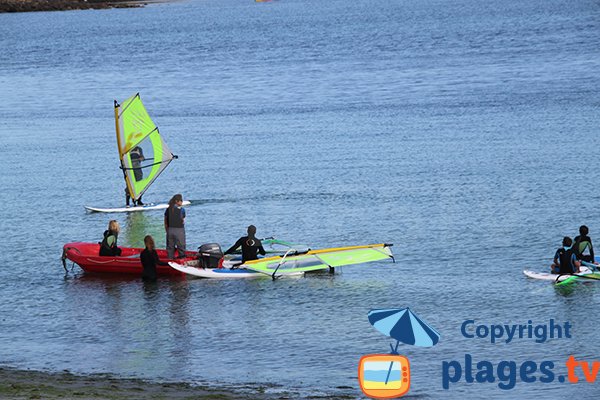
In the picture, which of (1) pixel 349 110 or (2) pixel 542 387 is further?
(1) pixel 349 110

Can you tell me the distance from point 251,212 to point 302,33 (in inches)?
5259

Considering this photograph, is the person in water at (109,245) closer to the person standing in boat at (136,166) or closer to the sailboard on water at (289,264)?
the sailboard on water at (289,264)

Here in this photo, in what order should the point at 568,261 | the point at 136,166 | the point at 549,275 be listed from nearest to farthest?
the point at 568,261, the point at 549,275, the point at 136,166

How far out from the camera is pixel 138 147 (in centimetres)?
4897

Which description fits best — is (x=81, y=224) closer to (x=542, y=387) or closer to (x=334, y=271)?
(x=334, y=271)

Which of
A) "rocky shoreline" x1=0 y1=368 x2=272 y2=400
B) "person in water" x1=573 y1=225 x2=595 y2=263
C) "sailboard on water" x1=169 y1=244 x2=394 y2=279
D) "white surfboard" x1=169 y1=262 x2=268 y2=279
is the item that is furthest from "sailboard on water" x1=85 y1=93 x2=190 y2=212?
"rocky shoreline" x1=0 y1=368 x2=272 y2=400

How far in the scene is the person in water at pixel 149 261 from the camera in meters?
34.2

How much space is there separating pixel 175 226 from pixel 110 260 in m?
2.44

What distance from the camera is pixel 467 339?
2838cm

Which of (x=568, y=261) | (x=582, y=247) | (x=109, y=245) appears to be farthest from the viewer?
(x=109, y=245)

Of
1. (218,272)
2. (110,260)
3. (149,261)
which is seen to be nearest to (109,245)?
(110,260)

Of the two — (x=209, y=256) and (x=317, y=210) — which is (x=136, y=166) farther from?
(x=209, y=256)

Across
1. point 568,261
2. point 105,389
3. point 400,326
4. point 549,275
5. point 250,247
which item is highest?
Answer: point 250,247

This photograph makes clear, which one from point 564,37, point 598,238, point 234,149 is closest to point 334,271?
point 598,238
